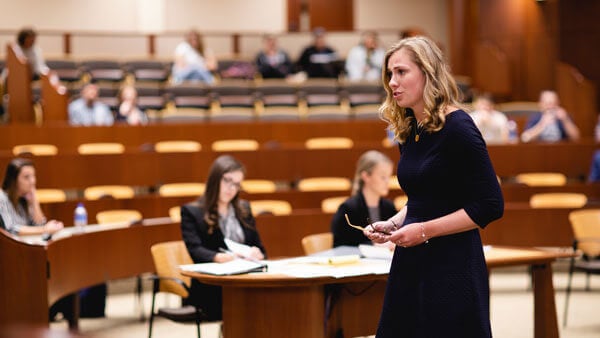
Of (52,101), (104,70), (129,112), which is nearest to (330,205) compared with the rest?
(129,112)

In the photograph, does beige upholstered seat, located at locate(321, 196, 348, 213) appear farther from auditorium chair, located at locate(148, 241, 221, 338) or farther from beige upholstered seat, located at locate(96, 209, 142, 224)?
auditorium chair, located at locate(148, 241, 221, 338)

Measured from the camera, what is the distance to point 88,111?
10234mm

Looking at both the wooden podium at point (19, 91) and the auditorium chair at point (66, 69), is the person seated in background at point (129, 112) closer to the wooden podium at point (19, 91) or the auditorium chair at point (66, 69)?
the wooden podium at point (19, 91)

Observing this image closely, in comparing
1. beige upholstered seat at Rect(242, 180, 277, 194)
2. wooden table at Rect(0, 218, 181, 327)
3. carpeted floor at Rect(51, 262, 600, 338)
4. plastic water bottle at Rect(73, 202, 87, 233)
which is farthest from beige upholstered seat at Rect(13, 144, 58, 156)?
plastic water bottle at Rect(73, 202, 87, 233)

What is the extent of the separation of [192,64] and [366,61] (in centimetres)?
260

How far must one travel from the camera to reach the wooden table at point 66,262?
4.58 meters

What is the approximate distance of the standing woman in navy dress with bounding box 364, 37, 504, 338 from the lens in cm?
261

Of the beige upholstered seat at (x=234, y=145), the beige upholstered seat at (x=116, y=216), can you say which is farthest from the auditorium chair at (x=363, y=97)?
the beige upholstered seat at (x=116, y=216)

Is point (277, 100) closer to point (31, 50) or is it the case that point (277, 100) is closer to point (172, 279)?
point (31, 50)

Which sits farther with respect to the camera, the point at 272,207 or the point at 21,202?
the point at 272,207

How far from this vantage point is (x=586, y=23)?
43.1 feet

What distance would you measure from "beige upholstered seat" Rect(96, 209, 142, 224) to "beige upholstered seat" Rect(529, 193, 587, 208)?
3.29 meters

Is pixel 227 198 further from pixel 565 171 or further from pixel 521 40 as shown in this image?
pixel 521 40

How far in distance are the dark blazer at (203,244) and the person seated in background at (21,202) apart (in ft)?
3.63
